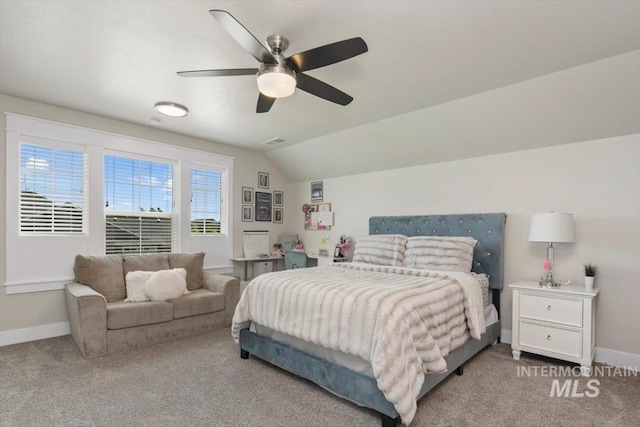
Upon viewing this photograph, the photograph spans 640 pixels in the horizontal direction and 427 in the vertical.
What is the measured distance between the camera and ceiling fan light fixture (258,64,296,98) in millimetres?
2119

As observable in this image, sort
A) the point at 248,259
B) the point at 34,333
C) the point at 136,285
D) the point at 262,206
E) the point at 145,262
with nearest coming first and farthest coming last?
1. the point at 34,333
2. the point at 136,285
3. the point at 145,262
4. the point at 248,259
5. the point at 262,206

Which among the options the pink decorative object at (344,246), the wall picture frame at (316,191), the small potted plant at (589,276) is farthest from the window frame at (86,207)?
the small potted plant at (589,276)

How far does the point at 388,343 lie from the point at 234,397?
125 centimetres

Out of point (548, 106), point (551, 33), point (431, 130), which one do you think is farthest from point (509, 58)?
point (431, 130)

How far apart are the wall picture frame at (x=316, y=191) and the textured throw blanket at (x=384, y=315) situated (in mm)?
2681

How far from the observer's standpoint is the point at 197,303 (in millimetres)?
3742

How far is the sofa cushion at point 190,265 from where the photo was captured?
4.23 metres

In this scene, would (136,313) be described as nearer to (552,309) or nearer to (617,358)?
(552,309)

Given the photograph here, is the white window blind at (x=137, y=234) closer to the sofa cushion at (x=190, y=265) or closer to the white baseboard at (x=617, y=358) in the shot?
the sofa cushion at (x=190, y=265)

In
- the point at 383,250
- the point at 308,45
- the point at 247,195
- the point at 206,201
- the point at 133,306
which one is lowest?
the point at 133,306

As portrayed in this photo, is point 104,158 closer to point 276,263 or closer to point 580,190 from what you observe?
point 276,263

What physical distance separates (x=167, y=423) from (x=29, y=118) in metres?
3.48

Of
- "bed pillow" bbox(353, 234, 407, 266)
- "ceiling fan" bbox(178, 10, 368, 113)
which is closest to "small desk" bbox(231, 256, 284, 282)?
"bed pillow" bbox(353, 234, 407, 266)

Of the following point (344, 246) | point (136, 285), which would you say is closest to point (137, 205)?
point (136, 285)
